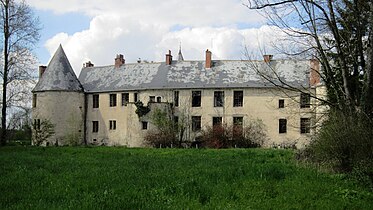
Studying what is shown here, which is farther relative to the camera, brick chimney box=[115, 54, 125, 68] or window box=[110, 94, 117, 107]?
brick chimney box=[115, 54, 125, 68]

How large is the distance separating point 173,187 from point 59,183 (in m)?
2.89

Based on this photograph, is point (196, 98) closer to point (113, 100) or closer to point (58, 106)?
point (113, 100)

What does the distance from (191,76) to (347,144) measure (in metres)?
33.9

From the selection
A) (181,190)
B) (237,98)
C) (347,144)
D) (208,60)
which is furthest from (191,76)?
(181,190)

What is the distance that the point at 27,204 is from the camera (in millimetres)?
8188

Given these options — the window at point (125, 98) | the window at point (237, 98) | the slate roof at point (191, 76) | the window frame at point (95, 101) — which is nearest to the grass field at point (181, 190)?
the window at point (237, 98)

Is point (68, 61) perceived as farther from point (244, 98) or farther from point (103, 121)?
point (244, 98)

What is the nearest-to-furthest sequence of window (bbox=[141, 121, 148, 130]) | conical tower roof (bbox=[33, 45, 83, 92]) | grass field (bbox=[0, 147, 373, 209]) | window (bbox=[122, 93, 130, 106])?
grass field (bbox=[0, 147, 373, 209]) < window (bbox=[141, 121, 148, 130]) < conical tower roof (bbox=[33, 45, 83, 92]) < window (bbox=[122, 93, 130, 106])

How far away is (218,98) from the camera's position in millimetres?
44750

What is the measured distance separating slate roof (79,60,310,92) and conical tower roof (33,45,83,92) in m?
2.18

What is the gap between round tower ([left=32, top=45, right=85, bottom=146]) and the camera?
4533cm

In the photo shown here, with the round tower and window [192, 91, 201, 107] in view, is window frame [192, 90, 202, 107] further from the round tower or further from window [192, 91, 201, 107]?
the round tower

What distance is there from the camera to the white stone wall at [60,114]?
45.9m

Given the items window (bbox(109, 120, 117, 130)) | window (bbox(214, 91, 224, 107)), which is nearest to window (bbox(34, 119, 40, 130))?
window (bbox(109, 120, 117, 130))
